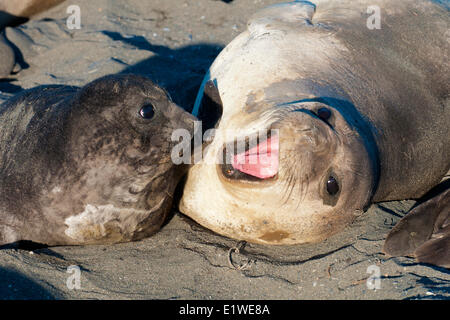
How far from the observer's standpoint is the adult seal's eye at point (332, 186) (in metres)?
3.49

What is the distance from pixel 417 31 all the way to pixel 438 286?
2328 mm

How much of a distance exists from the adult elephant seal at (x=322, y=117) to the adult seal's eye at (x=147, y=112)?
0.48m

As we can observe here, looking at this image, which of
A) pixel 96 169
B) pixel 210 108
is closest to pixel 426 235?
pixel 210 108

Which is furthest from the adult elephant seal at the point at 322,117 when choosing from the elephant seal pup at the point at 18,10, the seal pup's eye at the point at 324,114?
the elephant seal pup at the point at 18,10

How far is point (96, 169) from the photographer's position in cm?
362

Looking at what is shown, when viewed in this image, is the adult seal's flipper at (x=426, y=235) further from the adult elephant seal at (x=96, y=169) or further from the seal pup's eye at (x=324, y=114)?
the adult elephant seal at (x=96, y=169)

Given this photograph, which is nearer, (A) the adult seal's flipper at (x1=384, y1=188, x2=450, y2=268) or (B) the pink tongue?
(B) the pink tongue

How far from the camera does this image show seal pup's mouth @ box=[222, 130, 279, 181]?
133 inches

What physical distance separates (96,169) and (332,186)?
140 centimetres

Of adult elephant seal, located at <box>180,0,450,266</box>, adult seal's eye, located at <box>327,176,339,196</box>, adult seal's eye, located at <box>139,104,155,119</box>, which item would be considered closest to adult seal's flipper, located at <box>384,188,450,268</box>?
adult elephant seal, located at <box>180,0,450,266</box>

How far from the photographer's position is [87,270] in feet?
11.7

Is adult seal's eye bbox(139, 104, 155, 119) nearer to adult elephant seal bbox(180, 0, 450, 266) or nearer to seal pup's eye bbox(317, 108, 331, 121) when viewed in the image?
adult elephant seal bbox(180, 0, 450, 266)

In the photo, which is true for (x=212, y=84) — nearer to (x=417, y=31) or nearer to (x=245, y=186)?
(x=245, y=186)

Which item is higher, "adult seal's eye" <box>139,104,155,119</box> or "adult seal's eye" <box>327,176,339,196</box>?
"adult seal's eye" <box>139,104,155,119</box>
